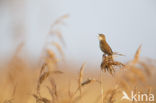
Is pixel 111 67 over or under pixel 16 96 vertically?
over

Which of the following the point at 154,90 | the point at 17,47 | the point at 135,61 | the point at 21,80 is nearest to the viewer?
the point at 135,61

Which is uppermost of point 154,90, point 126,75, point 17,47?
point 17,47

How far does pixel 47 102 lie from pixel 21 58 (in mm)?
543

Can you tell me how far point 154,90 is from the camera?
2.55 m

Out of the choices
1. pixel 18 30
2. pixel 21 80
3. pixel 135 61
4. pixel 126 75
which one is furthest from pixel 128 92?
pixel 18 30

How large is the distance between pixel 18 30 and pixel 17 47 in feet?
0.41

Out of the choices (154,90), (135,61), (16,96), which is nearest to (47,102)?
(16,96)

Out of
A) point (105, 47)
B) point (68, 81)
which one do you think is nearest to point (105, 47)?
point (105, 47)

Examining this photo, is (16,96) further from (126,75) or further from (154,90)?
(154,90)

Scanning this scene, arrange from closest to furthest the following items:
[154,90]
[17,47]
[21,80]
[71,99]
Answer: [71,99]
[21,80]
[17,47]
[154,90]

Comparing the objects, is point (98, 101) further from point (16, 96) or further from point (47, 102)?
point (16, 96)

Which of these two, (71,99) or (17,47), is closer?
(71,99)

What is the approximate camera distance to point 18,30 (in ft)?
7.20

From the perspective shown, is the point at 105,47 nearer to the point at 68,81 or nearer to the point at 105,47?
the point at 105,47
